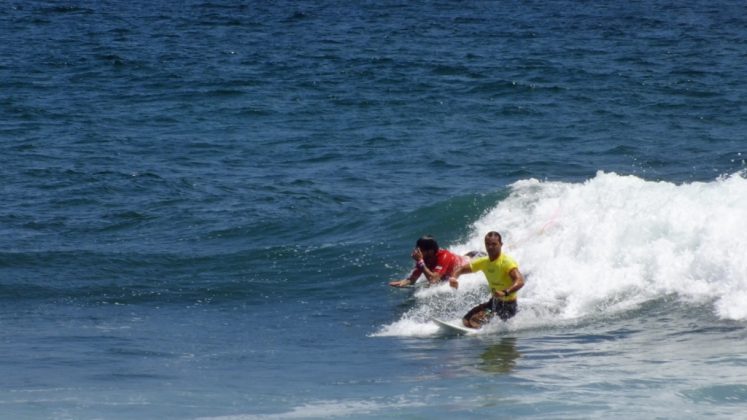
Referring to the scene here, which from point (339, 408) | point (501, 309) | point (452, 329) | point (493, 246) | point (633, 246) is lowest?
point (452, 329)

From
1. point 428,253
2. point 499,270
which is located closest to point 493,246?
point 499,270

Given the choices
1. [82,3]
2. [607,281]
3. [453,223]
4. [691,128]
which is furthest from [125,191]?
[82,3]

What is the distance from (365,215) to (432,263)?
4.46 metres

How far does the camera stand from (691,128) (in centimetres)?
2533

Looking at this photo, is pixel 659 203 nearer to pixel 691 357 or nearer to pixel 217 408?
pixel 691 357

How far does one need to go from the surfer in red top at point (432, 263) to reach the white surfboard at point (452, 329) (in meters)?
2.07

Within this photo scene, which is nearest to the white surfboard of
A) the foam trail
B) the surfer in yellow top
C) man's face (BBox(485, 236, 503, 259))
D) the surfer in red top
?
the surfer in yellow top

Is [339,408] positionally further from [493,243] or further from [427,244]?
[427,244]

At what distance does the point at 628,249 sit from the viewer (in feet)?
52.1

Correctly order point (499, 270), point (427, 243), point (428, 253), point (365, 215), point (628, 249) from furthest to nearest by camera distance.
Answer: point (365, 215)
point (628, 249)
point (428, 253)
point (427, 243)
point (499, 270)

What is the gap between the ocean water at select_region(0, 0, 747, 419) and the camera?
36.4ft

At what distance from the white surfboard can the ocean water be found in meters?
0.19

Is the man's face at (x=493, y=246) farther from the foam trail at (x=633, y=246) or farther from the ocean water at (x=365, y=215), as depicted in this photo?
the foam trail at (x=633, y=246)

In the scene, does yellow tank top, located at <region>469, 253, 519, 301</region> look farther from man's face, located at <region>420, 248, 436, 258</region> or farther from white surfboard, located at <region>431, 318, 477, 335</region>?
man's face, located at <region>420, 248, 436, 258</region>
